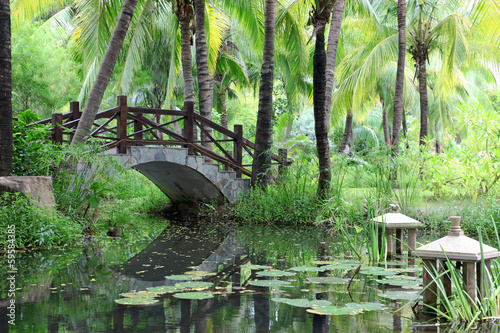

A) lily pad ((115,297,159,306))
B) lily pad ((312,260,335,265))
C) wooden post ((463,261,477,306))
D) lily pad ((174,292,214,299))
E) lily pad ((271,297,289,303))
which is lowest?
lily pad ((271,297,289,303))

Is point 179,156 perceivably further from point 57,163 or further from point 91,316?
point 91,316

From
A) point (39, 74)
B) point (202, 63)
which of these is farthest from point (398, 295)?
point (39, 74)

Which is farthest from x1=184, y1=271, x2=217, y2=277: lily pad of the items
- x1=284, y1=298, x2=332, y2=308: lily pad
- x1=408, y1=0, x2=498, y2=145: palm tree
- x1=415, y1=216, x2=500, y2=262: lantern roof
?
x1=408, y1=0, x2=498, y2=145: palm tree

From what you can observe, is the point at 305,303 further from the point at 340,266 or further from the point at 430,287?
the point at 340,266

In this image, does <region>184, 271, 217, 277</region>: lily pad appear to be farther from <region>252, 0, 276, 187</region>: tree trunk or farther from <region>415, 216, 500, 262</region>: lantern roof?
<region>252, 0, 276, 187</region>: tree trunk

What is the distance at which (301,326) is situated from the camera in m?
4.40

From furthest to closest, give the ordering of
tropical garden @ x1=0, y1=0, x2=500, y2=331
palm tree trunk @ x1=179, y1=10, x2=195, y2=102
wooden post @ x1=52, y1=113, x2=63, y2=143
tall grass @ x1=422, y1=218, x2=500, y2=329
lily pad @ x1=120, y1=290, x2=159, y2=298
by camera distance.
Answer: palm tree trunk @ x1=179, y1=10, x2=195, y2=102
wooden post @ x1=52, y1=113, x2=63, y2=143
tropical garden @ x1=0, y1=0, x2=500, y2=331
lily pad @ x1=120, y1=290, x2=159, y2=298
tall grass @ x1=422, y1=218, x2=500, y2=329

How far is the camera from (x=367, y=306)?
4.95 metres

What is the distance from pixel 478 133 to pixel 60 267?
858 centimetres

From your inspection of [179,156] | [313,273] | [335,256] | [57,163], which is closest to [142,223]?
[179,156]

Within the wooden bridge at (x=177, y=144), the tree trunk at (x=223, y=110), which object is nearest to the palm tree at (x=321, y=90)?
the wooden bridge at (x=177, y=144)

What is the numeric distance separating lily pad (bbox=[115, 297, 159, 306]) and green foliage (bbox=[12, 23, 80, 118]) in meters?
16.9

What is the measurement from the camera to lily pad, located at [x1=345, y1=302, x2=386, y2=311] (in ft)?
16.0

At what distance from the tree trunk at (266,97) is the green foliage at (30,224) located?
586 cm
